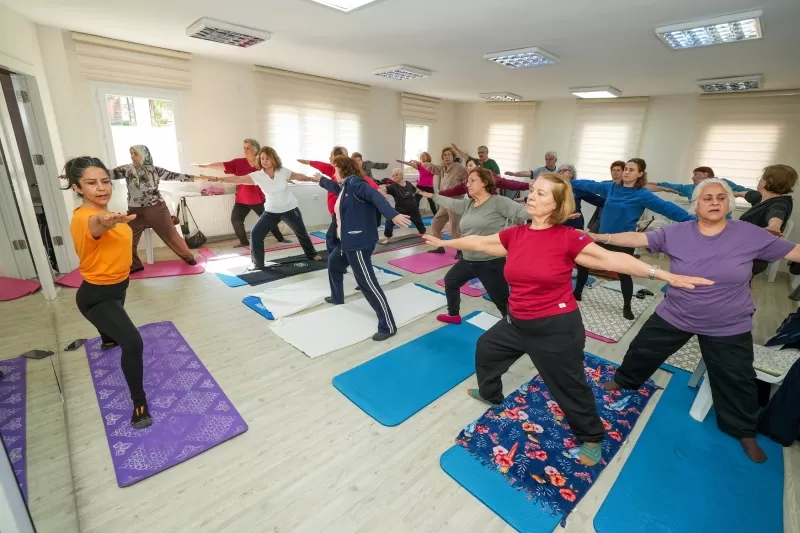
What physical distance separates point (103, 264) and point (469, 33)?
11.0 feet

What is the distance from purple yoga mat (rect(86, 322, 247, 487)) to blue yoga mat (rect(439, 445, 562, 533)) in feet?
3.73

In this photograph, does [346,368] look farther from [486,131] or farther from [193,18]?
[486,131]

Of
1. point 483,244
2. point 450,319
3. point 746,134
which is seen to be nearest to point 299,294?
point 450,319

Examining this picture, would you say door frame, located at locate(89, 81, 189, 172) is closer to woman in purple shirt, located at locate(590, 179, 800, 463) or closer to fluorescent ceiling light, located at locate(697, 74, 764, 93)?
woman in purple shirt, located at locate(590, 179, 800, 463)

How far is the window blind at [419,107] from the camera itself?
24.8ft

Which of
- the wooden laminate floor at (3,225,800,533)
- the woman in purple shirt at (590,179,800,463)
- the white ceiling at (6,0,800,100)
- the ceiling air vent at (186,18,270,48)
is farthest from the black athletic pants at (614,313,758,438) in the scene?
the ceiling air vent at (186,18,270,48)

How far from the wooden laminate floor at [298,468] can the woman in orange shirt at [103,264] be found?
0.37 m

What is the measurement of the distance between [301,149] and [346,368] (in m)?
4.55

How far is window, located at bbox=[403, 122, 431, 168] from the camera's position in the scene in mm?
8086

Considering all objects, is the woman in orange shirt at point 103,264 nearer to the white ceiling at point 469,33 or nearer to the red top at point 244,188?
the white ceiling at point 469,33

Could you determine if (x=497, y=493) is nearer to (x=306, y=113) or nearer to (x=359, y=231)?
(x=359, y=231)

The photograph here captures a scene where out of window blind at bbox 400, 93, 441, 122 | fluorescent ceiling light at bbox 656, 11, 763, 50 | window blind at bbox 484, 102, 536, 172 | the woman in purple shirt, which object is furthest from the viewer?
window blind at bbox 484, 102, 536, 172

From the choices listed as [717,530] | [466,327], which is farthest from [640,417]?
[466,327]

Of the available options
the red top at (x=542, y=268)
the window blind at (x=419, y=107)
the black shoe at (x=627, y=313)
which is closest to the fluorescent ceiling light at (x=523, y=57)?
the black shoe at (x=627, y=313)
